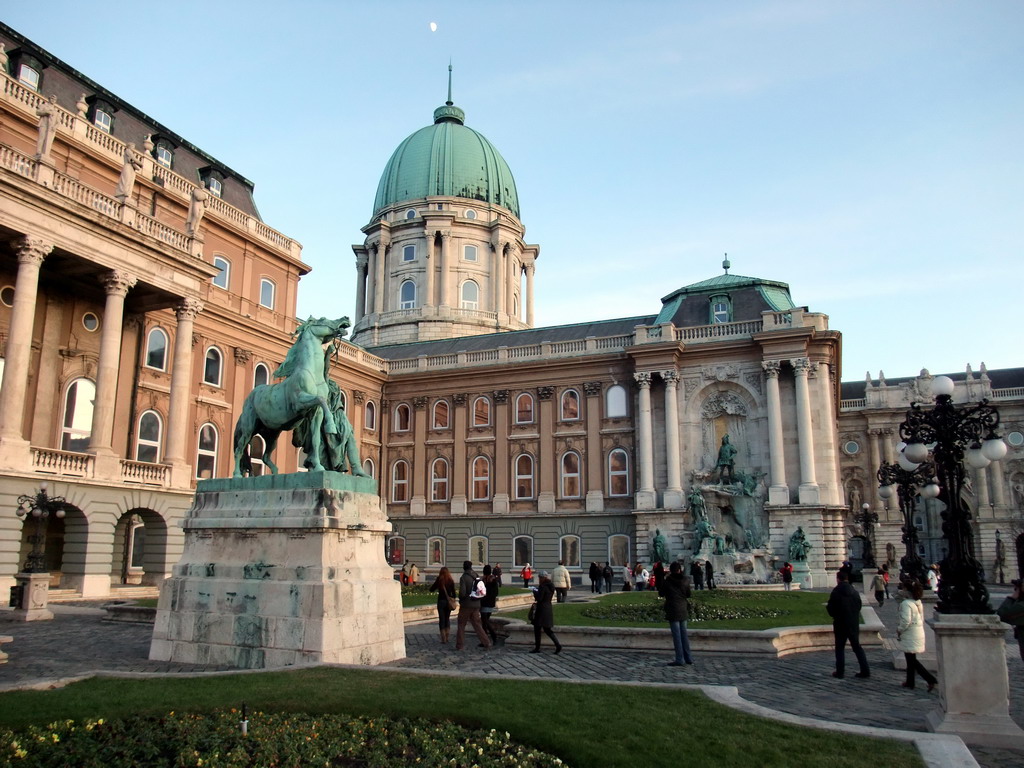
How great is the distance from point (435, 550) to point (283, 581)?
120 feet

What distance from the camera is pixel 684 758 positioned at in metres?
6.92

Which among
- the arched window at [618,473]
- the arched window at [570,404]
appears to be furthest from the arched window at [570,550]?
the arched window at [570,404]

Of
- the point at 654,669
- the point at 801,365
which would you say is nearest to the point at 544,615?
the point at 654,669

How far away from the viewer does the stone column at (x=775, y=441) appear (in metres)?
40.1

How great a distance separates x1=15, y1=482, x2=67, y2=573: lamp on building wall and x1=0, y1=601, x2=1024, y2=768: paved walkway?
485 cm

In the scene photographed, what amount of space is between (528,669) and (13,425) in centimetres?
1981

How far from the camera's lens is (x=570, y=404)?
4675cm

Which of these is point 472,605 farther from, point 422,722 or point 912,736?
point 912,736

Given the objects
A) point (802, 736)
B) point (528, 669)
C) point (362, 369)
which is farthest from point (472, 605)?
point (362, 369)

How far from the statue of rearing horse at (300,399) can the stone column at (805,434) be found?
30.9 m

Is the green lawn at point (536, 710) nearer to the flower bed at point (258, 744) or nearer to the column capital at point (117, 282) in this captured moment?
the flower bed at point (258, 744)

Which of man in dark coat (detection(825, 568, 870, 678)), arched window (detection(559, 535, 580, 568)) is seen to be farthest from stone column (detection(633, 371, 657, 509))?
man in dark coat (detection(825, 568, 870, 678))

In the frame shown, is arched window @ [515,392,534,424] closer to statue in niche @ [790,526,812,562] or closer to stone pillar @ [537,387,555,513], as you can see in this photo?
stone pillar @ [537,387,555,513]

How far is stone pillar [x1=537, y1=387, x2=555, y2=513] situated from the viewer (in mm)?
45438
